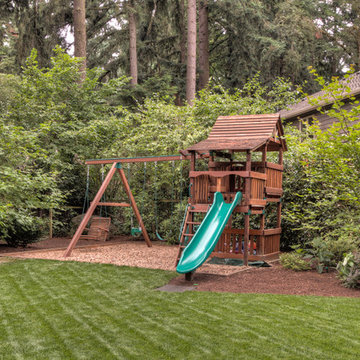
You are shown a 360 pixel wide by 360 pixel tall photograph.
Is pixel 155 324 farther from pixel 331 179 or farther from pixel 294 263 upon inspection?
pixel 294 263

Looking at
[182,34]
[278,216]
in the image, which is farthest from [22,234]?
[182,34]

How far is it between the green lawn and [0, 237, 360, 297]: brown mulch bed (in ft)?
1.50

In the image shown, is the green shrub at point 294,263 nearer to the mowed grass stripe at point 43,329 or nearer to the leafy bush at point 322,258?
the leafy bush at point 322,258

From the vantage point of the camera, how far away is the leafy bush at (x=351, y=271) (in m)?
6.29

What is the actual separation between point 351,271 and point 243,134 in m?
3.63

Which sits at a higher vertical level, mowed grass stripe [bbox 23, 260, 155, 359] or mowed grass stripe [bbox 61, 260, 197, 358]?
mowed grass stripe [bbox 61, 260, 197, 358]

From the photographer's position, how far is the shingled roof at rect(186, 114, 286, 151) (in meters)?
8.41

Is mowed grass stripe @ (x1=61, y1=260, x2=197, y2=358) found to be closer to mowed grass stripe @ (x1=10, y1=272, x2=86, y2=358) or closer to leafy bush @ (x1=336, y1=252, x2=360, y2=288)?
mowed grass stripe @ (x1=10, y1=272, x2=86, y2=358)

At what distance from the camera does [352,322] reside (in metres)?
4.66

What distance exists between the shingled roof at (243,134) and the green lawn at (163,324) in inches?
116

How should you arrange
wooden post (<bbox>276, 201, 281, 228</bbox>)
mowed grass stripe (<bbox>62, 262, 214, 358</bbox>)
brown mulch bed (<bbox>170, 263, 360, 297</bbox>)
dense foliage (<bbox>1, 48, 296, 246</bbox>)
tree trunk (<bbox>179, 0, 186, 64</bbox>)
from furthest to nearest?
tree trunk (<bbox>179, 0, 186, 64</bbox>) < dense foliage (<bbox>1, 48, 296, 246</bbox>) < wooden post (<bbox>276, 201, 281, 228</bbox>) < brown mulch bed (<bbox>170, 263, 360, 297</bbox>) < mowed grass stripe (<bbox>62, 262, 214, 358</bbox>)

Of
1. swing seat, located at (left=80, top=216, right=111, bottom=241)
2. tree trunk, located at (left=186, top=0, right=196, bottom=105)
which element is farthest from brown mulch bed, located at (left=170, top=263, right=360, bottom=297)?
tree trunk, located at (left=186, top=0, right=196, bottom=105)

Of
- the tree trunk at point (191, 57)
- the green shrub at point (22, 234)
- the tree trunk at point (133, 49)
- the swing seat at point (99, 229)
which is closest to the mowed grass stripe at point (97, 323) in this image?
the green shrub at point (22, 234)

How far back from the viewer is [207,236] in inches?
293
